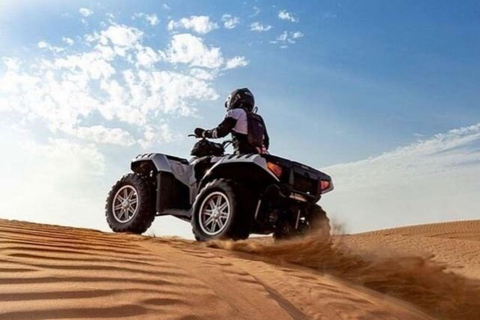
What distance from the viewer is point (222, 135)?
7.91m

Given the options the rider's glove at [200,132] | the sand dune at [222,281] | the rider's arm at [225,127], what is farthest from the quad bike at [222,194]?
the sand dune at [222,281]

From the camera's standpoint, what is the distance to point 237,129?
781 cm

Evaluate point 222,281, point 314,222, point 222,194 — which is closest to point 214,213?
point 222,194

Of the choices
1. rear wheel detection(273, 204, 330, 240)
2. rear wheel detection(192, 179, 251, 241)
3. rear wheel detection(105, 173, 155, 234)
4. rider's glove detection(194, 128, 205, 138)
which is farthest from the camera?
rear wheel detection(105, 173, 155, 234)

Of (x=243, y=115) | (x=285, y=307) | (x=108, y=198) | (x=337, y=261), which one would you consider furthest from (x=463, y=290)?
(x=108, y=198)

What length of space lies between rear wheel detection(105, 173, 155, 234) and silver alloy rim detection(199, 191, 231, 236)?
148 cm

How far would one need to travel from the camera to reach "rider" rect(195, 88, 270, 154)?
25.6 ft

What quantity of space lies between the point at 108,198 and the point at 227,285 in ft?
16.7

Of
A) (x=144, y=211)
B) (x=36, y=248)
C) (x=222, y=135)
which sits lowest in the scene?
(x=36, y=248)

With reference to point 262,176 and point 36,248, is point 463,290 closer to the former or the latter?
point 262,176

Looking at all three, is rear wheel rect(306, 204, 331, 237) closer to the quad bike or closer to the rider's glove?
the quad bike

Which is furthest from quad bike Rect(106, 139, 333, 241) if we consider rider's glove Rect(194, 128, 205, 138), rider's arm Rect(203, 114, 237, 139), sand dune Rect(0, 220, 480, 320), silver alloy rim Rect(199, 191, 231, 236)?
sand dune Rect(0, 220, 480, 320)

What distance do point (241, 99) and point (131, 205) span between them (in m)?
Answer: 2.15

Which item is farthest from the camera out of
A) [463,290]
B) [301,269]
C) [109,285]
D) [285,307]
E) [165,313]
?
[463,290]
